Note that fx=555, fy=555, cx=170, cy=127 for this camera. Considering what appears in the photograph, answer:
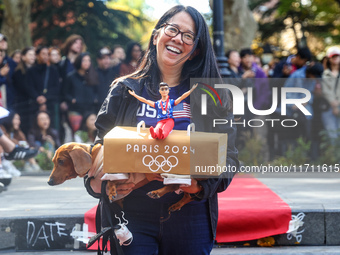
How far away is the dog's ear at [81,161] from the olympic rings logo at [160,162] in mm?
350

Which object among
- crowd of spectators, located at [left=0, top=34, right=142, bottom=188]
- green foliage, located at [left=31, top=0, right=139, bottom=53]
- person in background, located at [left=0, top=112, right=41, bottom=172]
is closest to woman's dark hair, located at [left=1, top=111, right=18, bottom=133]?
person in background, located at [left=0, top=112, right=41, bottom=172]

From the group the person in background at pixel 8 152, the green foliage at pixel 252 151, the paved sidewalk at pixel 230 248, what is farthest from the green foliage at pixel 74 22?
the paved sidewalk at pixel 230 248

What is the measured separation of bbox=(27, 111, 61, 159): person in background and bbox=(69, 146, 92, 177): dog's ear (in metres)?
6.55

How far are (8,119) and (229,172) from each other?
668cm

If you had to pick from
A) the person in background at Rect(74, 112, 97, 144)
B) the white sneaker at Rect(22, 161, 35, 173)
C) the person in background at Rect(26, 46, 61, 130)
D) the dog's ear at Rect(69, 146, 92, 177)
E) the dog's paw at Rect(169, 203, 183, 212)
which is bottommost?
the white sneaker at Rect(22, 161, 35, 173)

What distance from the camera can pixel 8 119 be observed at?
8625 mm

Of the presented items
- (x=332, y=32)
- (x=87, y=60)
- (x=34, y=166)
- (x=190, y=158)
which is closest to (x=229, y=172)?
(x=190, y=158)

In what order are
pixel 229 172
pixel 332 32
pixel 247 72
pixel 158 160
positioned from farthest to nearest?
pixel 332 32
pixel 247 72
pixel 229 172
pixel 158 160

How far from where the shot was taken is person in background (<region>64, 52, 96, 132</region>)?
9648mm

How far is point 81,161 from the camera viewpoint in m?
2.57

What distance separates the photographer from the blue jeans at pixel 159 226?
8.41 feet

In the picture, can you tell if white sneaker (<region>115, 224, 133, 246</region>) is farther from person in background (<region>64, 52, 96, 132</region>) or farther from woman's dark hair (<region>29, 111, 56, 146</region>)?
person in background (<region>64, 52, 96, 132</region>)

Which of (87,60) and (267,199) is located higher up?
(87,60)

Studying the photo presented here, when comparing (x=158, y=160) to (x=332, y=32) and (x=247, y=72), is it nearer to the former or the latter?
(x=247, y=72)
